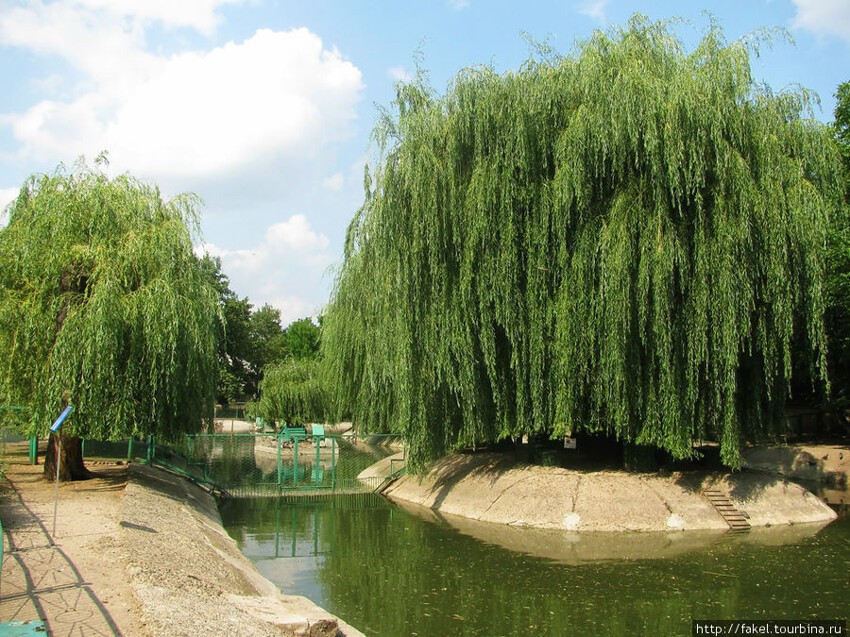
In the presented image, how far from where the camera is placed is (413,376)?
18.6 meters

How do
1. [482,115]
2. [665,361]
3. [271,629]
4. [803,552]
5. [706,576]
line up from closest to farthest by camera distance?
[271,629] < [706,576] < [803,552] < [665,361] < [482,115]

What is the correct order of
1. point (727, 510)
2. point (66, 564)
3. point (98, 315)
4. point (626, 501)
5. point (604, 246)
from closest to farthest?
1. point (66, 564)
2. point (98, 315)
3. point (604, 246)
4. point (727, 510)
5. point (626, 501)

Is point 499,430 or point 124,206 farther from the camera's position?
point 499,430

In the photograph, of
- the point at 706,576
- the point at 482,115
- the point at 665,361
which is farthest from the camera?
the point at 482,115

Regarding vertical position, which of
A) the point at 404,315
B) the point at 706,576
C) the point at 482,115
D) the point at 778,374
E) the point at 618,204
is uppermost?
the point at 482,115

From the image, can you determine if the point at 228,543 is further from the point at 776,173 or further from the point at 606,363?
the point at 776,173

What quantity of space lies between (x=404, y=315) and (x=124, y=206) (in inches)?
287

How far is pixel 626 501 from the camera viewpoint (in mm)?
17375

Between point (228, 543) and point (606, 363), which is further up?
point (606, 363)

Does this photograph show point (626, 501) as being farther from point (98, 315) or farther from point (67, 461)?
point (67, 461)

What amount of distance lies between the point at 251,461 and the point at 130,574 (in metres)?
19.3

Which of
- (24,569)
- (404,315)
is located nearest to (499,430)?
(404,315)

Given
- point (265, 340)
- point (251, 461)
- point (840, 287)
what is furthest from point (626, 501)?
point (265, 340)

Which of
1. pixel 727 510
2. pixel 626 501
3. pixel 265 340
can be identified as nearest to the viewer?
pixel 727 510
